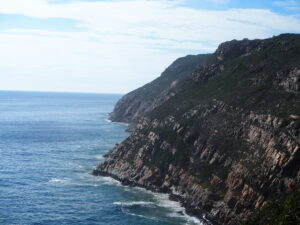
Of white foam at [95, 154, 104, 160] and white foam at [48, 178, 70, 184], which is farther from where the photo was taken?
white foam at [95, 154, 104, 160]

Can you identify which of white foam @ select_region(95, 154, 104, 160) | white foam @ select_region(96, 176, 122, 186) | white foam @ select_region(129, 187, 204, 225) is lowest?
white foam @ select_region(129, 187, 204, 225)

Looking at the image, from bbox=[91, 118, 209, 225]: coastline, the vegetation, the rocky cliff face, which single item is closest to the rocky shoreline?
bbox=[91, 118, 209, 225]: coastline

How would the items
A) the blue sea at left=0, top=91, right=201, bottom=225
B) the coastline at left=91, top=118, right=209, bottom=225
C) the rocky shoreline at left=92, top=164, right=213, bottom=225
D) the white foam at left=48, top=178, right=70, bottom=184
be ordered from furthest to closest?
the white foam at left=48, top=178, right=70, bottom=184, the rocky shoreline at left=92, top=164, right=213, bottom=225, the coastline at left=91, top=118, right=209, bottom=225, the blue sea at left=0, top=91, right=201, bottom=225

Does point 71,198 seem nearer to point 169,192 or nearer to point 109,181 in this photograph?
point 109,181

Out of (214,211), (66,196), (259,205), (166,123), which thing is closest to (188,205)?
(214,211)

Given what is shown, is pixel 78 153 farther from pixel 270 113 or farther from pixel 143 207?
pixel 270 113

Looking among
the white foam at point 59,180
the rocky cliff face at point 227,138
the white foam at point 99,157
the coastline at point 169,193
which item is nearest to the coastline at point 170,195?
the coastline at point 169,193

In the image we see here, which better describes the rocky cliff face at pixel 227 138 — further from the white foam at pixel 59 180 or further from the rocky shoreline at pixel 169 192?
the white foam at pixel 59 180

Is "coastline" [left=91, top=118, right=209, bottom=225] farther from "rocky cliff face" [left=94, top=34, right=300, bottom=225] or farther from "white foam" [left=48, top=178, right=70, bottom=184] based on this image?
"white foam" [left=48, top=178, right=70, bottom=184]

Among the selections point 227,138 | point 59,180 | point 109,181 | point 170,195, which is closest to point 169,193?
point 170,195
